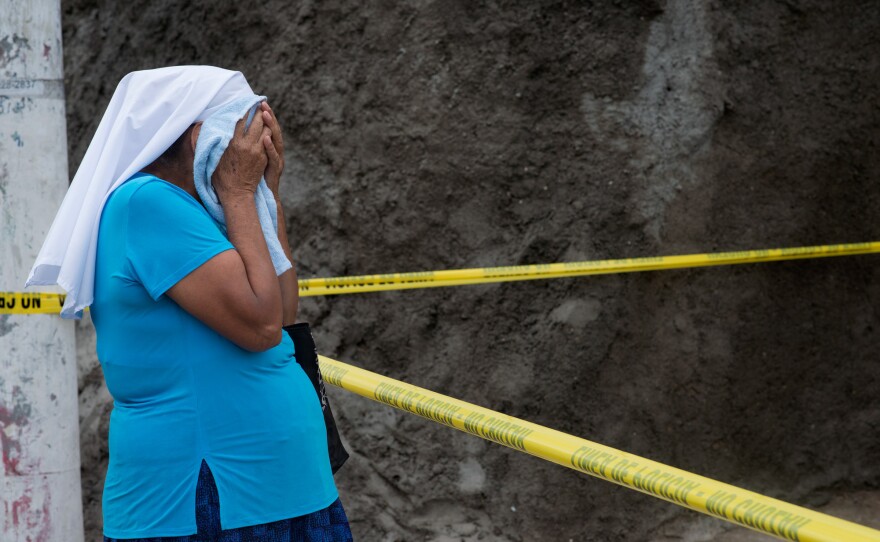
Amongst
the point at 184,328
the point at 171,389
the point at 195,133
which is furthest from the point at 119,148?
the point at 171,389

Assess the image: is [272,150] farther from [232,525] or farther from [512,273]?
[512,273]

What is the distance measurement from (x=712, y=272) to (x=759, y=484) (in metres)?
1.08

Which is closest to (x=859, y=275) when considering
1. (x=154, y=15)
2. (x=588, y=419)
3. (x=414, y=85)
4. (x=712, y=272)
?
(x=712, y=272)

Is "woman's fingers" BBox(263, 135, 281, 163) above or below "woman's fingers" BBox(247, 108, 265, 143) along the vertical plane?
below

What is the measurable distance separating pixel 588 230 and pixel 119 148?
9.37 feet

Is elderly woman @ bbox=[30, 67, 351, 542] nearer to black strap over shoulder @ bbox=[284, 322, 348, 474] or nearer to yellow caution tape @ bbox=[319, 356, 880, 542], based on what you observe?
black strap over shoulder @ bbox=[284, 322, 348, 474]

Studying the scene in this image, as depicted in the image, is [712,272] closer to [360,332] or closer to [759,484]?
[759,484]

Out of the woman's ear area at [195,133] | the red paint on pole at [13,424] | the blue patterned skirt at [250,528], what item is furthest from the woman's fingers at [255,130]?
the red paint on pole at [13,424]

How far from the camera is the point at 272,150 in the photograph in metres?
2.28

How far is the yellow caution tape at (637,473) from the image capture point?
5.92ft

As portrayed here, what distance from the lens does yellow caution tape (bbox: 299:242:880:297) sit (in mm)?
4465

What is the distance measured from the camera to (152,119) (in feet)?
7.04

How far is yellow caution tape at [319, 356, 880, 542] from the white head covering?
1018 millimetres

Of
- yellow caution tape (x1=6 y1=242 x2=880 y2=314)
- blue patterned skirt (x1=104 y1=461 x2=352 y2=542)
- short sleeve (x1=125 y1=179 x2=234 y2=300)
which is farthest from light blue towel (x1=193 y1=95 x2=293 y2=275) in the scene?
yellow caution tape (x1=6 y1=242 x2=880 y2=314)
